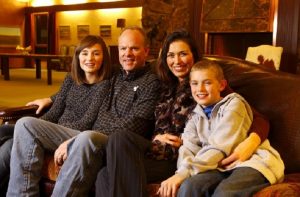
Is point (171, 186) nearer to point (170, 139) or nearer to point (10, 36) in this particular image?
point (170, 139)

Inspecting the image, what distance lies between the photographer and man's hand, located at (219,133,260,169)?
1.67 meters

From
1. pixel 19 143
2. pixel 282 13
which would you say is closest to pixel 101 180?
pixel 19 143

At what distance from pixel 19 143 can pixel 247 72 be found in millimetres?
1268

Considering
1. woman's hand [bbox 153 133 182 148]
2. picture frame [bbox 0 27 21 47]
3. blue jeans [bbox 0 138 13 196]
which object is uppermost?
picture frame [bbox 0 27 21 47]

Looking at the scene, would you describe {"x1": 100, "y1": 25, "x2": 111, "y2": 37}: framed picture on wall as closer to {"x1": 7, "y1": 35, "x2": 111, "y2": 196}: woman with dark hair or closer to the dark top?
{"x1": 7, "y1": 35, "x2": 111, "y2": 196}: woman with dark hair

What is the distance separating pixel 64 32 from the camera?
13.9 metres

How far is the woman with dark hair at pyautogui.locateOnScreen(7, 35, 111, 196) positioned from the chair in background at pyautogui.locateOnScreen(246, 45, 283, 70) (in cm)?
263

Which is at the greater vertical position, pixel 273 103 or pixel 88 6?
pixel 88 6

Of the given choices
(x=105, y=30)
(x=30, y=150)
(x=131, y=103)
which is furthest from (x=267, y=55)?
(x=105, y=30)

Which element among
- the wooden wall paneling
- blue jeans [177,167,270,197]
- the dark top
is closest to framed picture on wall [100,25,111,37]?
the wooden wall paneling

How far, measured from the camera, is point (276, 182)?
1638 millimetres

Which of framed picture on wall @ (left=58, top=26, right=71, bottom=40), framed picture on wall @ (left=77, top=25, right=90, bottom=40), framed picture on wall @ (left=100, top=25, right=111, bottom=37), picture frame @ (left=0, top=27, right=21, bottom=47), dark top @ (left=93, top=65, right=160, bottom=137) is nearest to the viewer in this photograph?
dark top @ (left=93, top=65, right=160, bottom=137)

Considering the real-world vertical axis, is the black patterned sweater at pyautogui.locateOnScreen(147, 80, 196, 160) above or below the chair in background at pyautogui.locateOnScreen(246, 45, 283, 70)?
below

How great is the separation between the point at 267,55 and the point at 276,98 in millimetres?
2797
